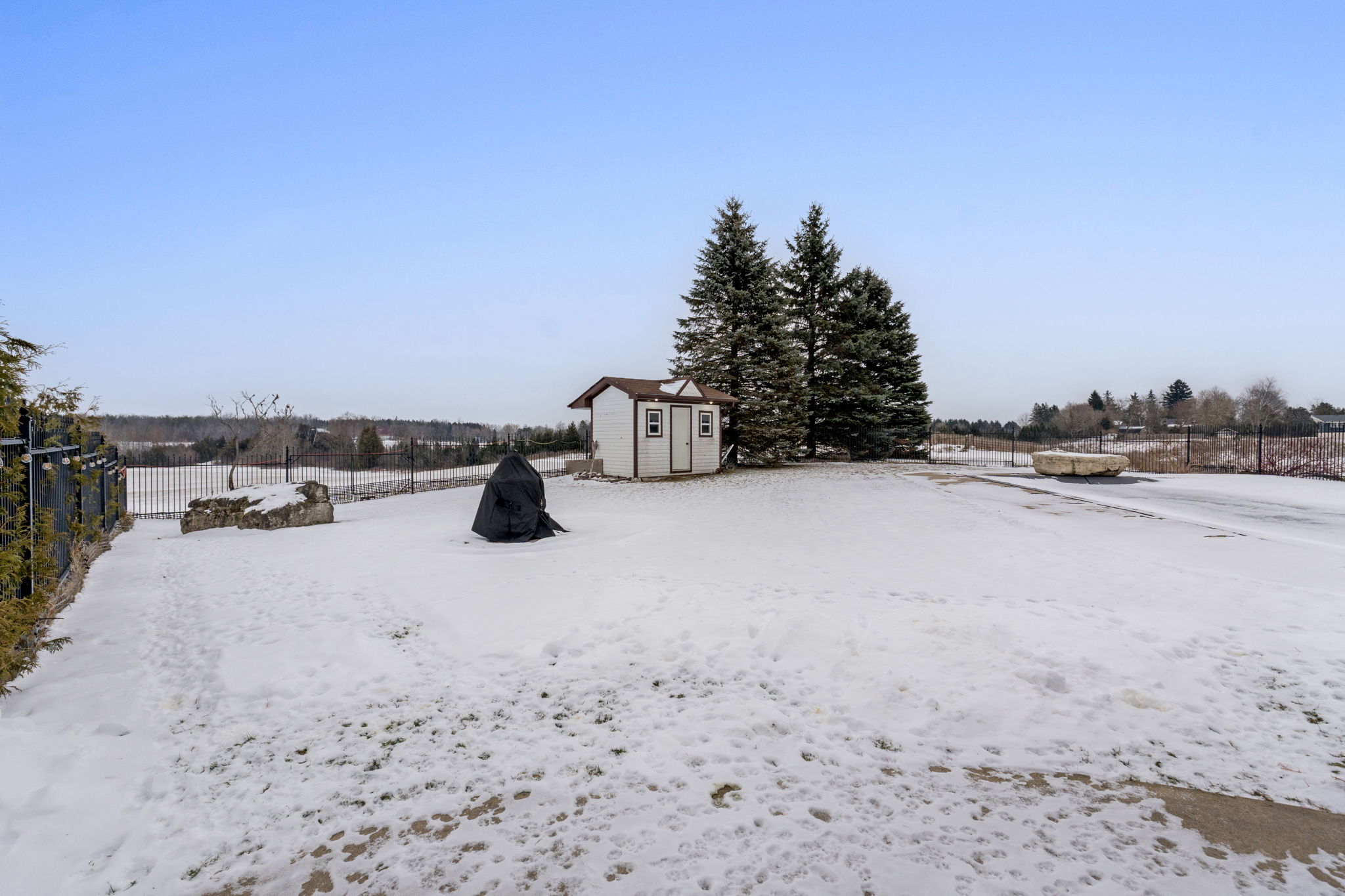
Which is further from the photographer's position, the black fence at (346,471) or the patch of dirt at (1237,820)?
the black fence at (346,471)

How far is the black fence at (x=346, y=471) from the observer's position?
1877 centimetres

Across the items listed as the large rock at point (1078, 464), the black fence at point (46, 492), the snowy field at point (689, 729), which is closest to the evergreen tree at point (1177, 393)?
the large rock at point (1078, 464)

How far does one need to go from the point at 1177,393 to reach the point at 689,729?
10531 centimetres

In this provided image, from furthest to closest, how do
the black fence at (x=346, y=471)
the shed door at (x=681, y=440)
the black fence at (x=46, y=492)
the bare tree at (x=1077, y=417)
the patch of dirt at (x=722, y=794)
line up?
the bare tree at (x=1077, y=417) → the shed door at (x=681, y=440) → the black fence at (x=346, y=471) → the black fence at (x=46, y=492) → the patch of dirt at (x=722, y=794)

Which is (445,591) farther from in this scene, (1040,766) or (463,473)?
(463,473)

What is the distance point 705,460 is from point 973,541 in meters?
14.9

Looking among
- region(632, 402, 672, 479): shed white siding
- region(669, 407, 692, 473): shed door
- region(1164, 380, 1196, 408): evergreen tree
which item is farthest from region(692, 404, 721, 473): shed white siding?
region(1164, 380, 1196, 408): evergreen tree

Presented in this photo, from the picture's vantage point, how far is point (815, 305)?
29.1 metres

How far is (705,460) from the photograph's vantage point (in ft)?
76.4

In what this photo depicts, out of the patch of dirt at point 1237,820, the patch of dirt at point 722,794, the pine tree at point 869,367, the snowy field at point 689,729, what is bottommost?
the patch of dirt at point 1237,820

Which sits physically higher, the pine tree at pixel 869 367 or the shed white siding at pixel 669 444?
the pine tree at pixel 869 367

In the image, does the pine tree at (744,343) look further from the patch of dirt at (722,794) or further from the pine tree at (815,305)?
the patch of dirt at (722,794)

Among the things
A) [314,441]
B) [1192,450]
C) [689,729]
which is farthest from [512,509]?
[314,441]

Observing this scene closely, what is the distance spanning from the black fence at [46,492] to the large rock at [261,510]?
1.80m
